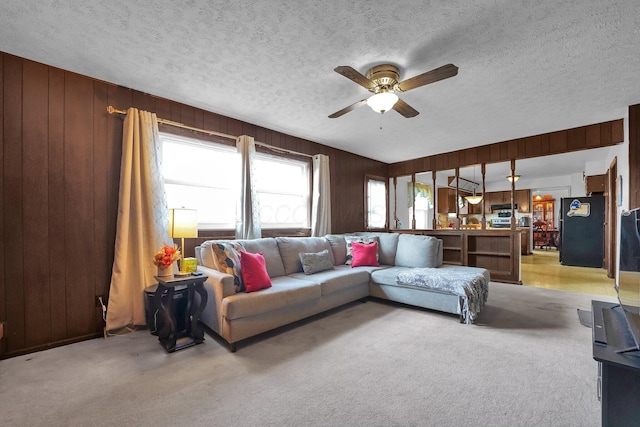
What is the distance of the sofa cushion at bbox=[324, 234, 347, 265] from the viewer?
433 cm

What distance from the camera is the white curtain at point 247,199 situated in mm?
3797

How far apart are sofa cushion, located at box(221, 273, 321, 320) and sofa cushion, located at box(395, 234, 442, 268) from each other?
1724 millimetres

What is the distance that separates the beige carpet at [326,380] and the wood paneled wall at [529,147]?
9.65 feet

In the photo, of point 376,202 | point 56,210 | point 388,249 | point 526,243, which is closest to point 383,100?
point 388,249

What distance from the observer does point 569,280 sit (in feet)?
17.1

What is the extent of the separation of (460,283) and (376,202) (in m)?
3.64

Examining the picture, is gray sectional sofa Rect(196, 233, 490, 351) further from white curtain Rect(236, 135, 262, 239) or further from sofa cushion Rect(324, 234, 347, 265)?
white curtain Rect(236, 135, 262, 239)

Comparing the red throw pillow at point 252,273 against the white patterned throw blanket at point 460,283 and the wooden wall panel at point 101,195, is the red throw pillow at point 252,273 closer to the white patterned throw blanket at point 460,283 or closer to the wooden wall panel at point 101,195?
the wooden wall panel at point 101,195

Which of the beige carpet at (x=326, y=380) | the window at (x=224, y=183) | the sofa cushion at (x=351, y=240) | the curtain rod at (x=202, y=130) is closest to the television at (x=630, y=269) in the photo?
the beige carpet at (x=326, y=380)

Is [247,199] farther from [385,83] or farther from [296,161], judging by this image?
[385,83]

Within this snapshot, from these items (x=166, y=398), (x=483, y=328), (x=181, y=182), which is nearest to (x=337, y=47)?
(x=181, y=182)

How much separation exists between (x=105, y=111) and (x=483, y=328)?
451 centimetres

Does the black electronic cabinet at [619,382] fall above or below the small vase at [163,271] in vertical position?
below

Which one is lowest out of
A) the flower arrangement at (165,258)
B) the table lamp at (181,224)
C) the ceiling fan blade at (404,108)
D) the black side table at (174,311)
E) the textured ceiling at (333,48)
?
the black side table at (174,311)
